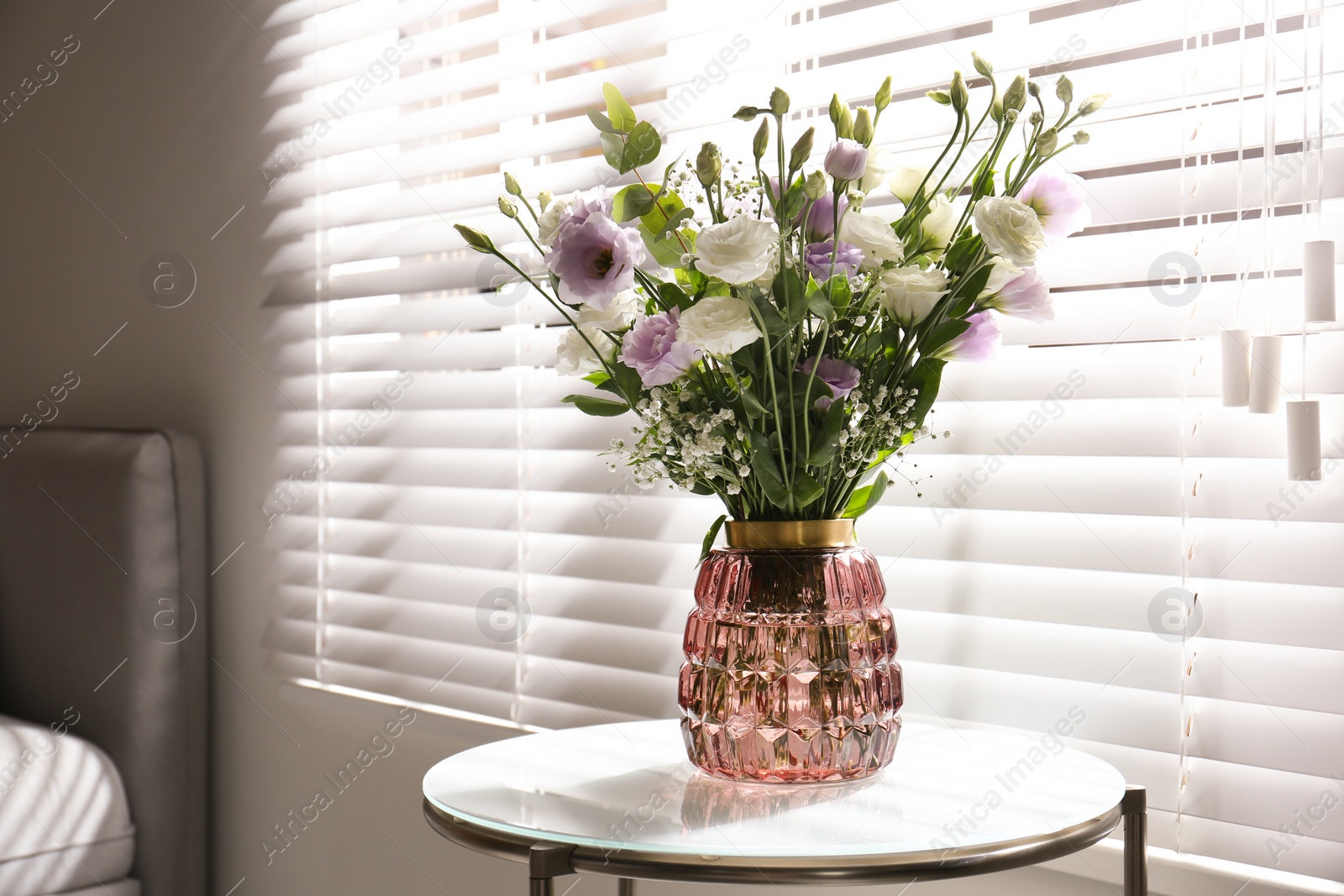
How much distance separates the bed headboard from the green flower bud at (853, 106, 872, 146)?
144cm

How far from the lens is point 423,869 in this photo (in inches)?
63.1

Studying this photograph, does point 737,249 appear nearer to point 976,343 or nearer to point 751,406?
point 751,406

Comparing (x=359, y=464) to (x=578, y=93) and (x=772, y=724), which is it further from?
(x=772, y=724)

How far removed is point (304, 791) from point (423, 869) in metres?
0.30

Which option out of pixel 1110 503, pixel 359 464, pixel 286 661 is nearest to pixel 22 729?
pixel 286 661

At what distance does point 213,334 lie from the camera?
6.33 feet

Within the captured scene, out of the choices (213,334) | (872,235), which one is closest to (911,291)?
(872,235)

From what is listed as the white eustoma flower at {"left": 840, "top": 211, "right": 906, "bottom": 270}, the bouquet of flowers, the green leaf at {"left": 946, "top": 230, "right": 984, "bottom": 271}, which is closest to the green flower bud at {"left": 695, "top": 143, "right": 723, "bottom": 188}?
the bouquet of flowers

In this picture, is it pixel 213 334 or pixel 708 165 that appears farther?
pixel 213 334

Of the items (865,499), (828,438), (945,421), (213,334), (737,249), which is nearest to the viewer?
(737,249)

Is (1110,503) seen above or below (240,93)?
→ below

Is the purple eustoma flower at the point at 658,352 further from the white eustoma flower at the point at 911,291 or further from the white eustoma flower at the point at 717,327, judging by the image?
the white eustoma flower at the point at 911,291

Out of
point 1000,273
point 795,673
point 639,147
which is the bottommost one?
point 795,673

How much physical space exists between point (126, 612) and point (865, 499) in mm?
1390
